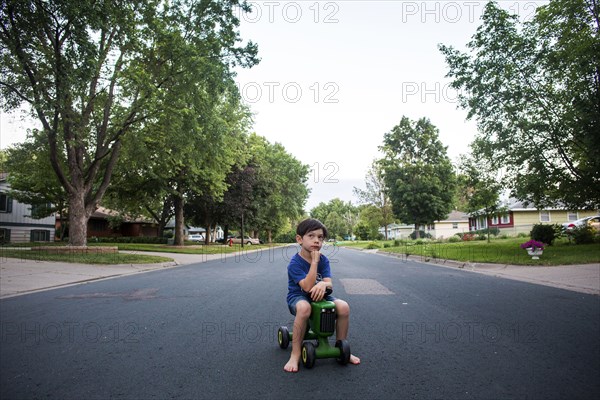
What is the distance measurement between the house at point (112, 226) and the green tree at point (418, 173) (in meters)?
33.0

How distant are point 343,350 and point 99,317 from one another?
404cm

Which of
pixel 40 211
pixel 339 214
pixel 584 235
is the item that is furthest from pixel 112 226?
pixel 339 214

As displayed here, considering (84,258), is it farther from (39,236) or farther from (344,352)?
(39,236)

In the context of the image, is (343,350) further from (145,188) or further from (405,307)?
Answer: (145,188)

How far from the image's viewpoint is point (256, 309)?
6074mm

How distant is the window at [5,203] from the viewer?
3237 cm

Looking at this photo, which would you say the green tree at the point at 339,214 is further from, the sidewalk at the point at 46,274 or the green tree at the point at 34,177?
the sidewalk at the point at 46,274

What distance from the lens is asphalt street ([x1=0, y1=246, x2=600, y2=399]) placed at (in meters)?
2.86

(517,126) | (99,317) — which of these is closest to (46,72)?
(99,317)

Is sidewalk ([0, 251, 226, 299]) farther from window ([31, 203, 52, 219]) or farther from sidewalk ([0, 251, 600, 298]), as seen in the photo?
window ([31, 203, 52, 219])

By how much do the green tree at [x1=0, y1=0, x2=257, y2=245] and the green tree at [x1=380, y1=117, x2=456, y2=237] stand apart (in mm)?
29359

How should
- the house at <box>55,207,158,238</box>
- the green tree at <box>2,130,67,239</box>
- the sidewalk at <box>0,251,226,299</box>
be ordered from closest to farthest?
1. the sidewalk at <box>0,251,226,299</box>
2. the green tree at <box>2,130,67,239</box>
3. the house at <box>55,207,158,238</box>

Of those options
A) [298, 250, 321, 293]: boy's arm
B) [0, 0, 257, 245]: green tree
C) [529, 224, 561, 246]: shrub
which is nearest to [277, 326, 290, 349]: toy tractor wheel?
[298, 250, 321, 293]: boy's arm

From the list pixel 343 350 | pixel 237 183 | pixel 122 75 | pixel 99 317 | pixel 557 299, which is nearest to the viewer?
pixel 343 350
